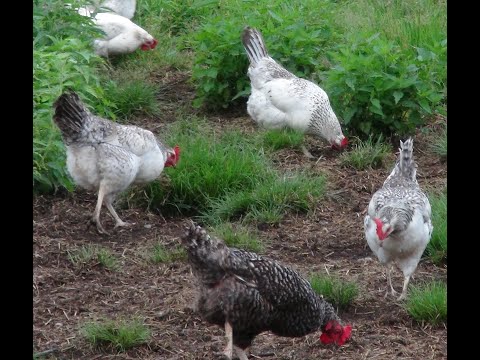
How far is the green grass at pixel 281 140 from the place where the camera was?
8.39 m

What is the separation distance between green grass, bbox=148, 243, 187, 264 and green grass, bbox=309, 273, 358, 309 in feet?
3.64

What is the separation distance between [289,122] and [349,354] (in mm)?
3684

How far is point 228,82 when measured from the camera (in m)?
9.35

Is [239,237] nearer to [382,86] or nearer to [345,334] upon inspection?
[345,334]

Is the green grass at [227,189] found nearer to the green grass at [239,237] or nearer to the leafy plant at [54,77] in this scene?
the green grass at [239,237]

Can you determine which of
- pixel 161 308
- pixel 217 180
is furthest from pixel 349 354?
pixel 217 180

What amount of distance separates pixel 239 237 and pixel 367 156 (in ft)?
6.54

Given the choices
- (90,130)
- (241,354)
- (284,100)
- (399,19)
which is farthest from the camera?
(399,19)

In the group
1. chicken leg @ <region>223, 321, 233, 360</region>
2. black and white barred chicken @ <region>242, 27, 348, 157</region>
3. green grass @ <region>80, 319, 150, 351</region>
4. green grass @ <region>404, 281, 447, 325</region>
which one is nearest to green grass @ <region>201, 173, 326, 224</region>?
black and white barred chicken @ <region>242, 27, 348, 157</region>

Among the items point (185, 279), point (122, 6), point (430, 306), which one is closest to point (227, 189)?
point (185, 279)

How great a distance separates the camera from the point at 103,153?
681 centimetres

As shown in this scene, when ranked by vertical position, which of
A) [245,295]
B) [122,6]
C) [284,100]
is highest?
[245,295]

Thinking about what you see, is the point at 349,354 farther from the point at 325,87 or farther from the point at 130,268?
the point at 325,87

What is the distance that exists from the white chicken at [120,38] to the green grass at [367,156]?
3.18 m
